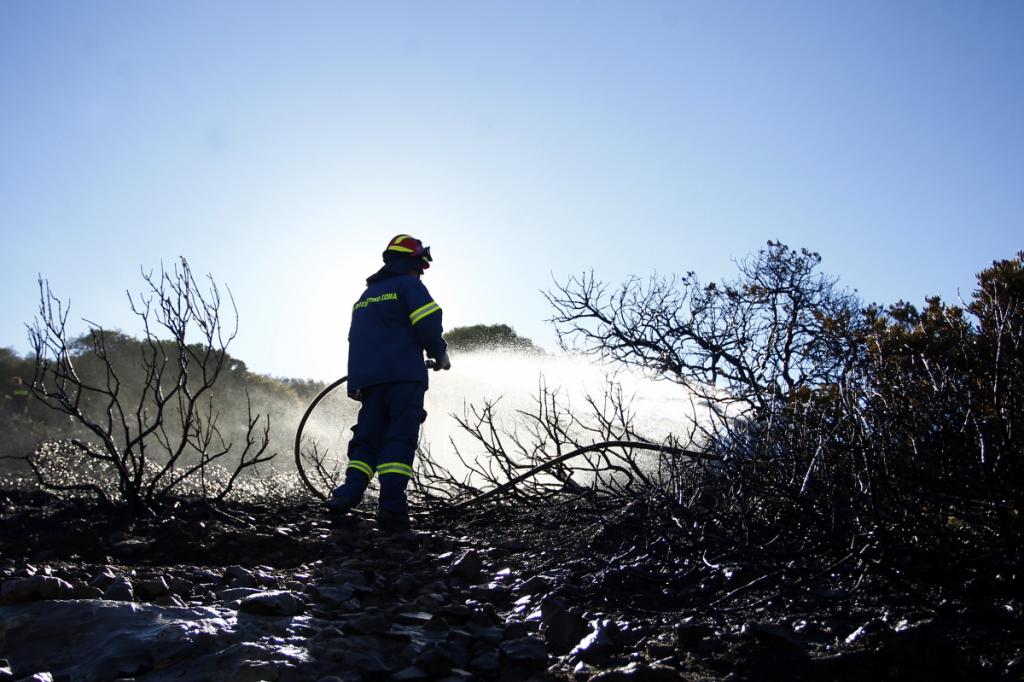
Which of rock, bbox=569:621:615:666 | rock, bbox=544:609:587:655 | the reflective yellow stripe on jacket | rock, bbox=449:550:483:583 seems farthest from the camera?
the reflective yellow stripe on jacket

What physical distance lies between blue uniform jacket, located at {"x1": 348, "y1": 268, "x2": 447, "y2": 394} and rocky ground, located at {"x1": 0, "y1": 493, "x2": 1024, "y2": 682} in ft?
6.96

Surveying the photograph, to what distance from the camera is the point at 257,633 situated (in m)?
2.93

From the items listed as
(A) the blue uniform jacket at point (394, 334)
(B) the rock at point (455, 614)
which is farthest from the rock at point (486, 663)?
(A) the blue uniform jacket at point (394, 334)

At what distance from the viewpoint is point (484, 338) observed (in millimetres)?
19672

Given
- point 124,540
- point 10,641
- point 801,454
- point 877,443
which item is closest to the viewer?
point 10,641

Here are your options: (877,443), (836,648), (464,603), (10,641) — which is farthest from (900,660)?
(10,641)

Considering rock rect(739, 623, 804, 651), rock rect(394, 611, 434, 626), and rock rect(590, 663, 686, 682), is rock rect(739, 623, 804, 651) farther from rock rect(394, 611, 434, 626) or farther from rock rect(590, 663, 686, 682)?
rock rect(394, 611, 434, 626)

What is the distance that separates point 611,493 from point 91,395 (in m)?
13.4

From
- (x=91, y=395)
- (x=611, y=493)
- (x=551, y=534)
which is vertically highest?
(x=91, y=395)

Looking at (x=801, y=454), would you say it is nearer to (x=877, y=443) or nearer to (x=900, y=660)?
(x=877, y=443)

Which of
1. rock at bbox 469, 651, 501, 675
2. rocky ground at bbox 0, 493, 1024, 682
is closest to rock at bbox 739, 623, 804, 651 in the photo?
rocky ground at bbox 0, 493, 1024, 682

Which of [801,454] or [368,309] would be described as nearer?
[801,454]

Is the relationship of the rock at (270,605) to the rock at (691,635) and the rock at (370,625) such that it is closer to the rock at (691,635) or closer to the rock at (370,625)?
the rock at (370,625)

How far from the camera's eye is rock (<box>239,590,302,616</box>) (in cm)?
318
